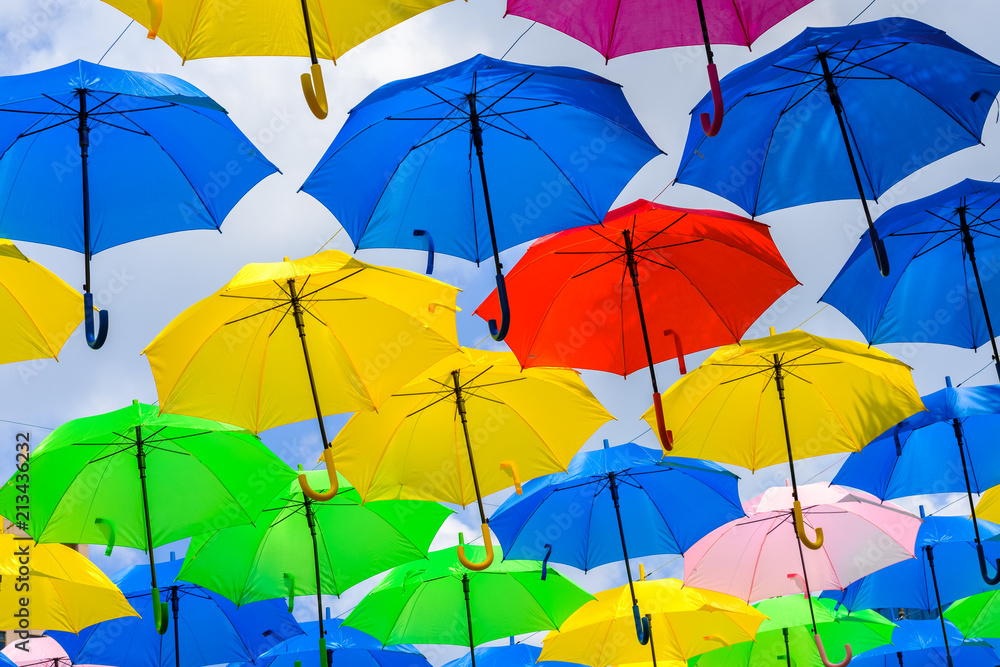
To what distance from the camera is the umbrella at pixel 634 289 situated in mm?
6137

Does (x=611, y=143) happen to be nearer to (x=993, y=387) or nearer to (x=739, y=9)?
(x=739, y=9)

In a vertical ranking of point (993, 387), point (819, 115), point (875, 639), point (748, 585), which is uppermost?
point (819, 115)

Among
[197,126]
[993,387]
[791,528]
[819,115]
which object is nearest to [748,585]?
[791,528]

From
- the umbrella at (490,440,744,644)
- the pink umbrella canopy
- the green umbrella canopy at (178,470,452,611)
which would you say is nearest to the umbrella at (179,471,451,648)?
the green umbrella canopy at (178,470,452,611)

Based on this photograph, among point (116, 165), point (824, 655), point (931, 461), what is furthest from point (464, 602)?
point (116, 165)

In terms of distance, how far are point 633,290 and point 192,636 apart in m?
6.02

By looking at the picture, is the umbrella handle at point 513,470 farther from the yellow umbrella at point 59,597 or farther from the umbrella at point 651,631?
the yellow umbrella at point 59,597

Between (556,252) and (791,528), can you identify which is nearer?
(556,252)

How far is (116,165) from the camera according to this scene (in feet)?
18.0

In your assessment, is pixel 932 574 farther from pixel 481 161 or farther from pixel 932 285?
pixel 481 161

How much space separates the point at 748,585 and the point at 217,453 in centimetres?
488

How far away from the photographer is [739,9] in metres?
4.73

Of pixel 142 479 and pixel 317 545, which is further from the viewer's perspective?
pixel 317 545

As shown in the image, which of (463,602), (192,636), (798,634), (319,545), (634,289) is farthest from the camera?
(798,634)
